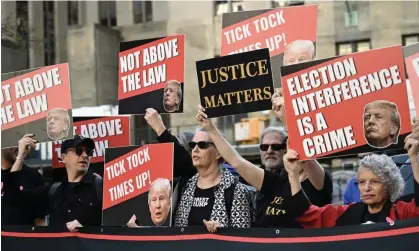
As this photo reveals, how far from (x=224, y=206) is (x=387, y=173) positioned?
88 centimetres

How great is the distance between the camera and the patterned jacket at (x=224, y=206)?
3889 mm

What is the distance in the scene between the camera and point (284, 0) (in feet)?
37.9

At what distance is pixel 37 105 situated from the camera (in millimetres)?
4750

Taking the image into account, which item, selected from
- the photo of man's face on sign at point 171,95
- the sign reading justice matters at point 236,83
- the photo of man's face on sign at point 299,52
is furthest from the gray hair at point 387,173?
the photo of man's face on sign at point 171,95

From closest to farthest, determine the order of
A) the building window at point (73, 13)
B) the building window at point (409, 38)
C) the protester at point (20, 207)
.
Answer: the protester at point (20, 207), the building window at point (409, 38), the building window at point (73, 13)

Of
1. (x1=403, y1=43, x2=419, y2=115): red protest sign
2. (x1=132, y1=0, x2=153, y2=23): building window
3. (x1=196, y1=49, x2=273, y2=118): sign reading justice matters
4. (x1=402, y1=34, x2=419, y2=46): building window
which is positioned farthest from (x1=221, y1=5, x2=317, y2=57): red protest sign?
(x1=132, y1=0, x2=153, y2=23): building window

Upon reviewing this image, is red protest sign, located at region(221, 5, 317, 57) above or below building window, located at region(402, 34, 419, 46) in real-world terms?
below

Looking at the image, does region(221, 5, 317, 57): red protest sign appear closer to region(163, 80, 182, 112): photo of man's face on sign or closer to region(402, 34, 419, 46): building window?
region(163, 80, 182, 112): photo of man's face on sign

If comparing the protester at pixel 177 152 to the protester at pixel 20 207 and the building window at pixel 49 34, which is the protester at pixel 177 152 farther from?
the building window at pixel 49 34

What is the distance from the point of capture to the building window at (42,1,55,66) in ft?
43.1

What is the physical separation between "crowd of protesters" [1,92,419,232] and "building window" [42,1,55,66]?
27.4ft

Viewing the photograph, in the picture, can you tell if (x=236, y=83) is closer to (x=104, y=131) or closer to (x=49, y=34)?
(x=104, y=131)

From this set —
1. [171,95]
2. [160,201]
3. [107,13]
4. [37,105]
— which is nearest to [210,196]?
[160,201]

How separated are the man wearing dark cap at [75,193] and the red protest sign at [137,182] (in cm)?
21
